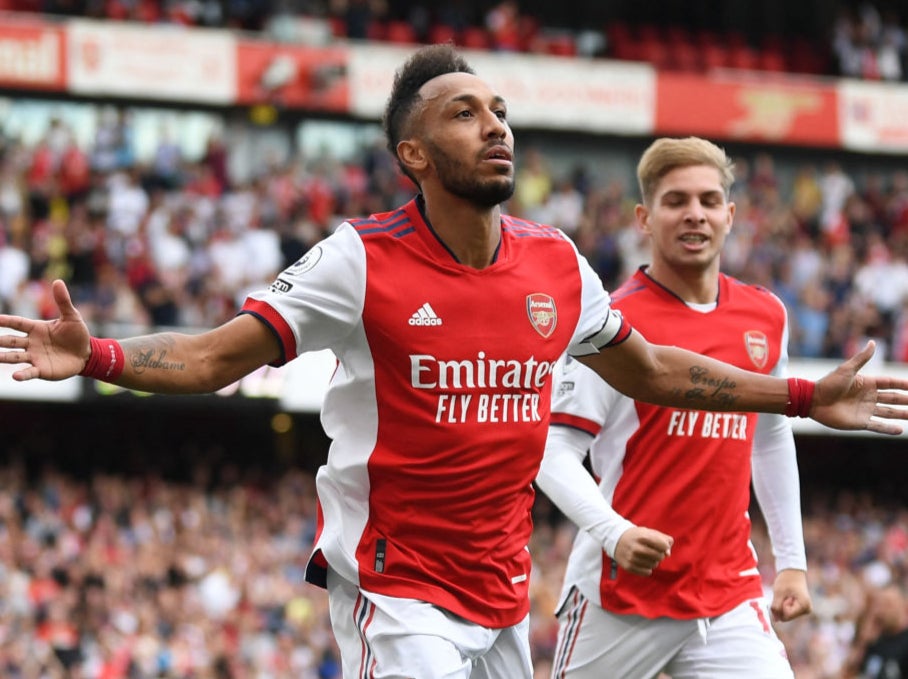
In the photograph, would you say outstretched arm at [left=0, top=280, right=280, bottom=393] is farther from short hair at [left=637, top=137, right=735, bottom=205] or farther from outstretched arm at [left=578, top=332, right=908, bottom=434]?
short hair at [left=637, top=137, right=735, bottom=205]

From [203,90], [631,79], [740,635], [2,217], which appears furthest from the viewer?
[631,79]

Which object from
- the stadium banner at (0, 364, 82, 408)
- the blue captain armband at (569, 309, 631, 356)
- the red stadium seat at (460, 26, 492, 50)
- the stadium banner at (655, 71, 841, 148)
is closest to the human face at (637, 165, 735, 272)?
the blue captain armband at (569, 309, 631, 356)

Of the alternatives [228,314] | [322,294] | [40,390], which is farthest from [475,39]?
[322,294]

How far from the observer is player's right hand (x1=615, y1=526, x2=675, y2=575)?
5285 mm

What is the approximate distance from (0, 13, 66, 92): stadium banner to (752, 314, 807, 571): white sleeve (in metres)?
17.6

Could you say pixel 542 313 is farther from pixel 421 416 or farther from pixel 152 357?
pixel 152 357

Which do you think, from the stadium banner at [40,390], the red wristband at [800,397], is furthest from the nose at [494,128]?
the stadium banner at [40,390]

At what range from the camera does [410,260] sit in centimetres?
479

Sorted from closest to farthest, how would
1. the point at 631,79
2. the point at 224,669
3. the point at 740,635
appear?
the point at 740,635, the point at 224,669, the point at 631,79

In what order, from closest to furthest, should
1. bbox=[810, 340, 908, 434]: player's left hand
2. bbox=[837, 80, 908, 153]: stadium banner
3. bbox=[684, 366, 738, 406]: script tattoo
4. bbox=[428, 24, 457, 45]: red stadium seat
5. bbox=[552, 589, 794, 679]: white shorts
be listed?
bbox=[810, 340, 908, 434]: player's left hand, bbox=[684, 366, 738, 406]: script tattoo, bbox=[552, 589, 794, 679]: white shorts, bbox=[428, 24, 457, 45]: red stadium seat, bbox=[837, 80, 908, 153]: stadium banner

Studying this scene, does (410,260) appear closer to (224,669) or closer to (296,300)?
(296,300)

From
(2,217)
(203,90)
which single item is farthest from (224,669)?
(203,90)

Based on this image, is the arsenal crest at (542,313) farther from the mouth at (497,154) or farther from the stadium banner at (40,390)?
the stadium banner at (40,390)

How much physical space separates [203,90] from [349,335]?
18749mm
